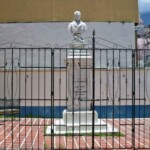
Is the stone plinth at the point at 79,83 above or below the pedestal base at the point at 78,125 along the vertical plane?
above

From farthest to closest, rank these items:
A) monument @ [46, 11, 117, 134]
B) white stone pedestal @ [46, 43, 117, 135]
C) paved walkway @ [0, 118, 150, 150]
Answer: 1. monument @ [46, 11, 117, 134]
2. white stone pedestal @ [46, 43, 117, 135]
3. paved walkway @ [0, 118, 150, 150]

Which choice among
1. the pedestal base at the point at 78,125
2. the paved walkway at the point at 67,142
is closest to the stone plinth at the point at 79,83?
the pedestal base at the point at 78,125

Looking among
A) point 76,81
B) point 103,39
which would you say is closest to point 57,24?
point 103,39

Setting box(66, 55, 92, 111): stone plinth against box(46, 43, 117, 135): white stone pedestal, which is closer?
box(46, 43, 117, 135): white stone pedestal

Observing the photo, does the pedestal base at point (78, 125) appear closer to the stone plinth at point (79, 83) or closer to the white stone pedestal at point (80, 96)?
the white stone pedestal at point (80, 96)

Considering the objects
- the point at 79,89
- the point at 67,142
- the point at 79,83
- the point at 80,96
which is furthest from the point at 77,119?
the point at 67,142

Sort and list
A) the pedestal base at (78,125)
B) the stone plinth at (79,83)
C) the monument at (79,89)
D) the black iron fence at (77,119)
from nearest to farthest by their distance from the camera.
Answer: the black iron fence at (77,119)
the pedestal base at (78,125)
the monument at (79,89)
the stone plinth at (79,83)

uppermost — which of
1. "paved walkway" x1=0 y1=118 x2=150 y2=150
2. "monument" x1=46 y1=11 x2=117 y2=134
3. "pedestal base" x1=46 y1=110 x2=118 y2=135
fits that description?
"monument" x1=46 y1=11 x2=117 y2=134

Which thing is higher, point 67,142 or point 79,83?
point 79,83

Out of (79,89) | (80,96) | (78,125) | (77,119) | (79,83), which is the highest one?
(79,83)

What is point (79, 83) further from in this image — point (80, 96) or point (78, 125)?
point (78, 125)

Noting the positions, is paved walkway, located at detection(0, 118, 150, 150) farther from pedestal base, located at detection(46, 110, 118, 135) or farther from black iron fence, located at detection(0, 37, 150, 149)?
pedestal base, located at detection(46, 110, 118, 135)

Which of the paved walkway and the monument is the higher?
the monument

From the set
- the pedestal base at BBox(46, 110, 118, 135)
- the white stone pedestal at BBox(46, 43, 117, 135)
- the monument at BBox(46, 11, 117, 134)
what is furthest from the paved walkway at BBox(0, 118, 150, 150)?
the monument at BBox(46, 11, 117, 134)
